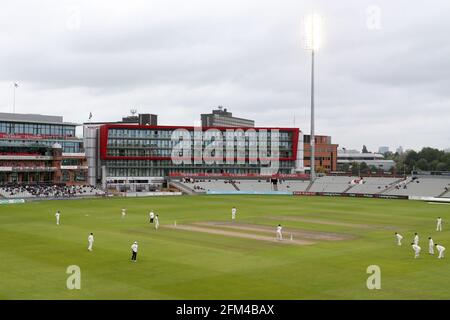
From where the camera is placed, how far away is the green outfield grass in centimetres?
2581

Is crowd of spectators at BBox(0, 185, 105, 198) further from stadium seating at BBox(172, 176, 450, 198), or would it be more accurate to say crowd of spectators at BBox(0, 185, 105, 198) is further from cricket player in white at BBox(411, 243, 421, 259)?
cricket player in white at BBox(411, 243, 421, 259)

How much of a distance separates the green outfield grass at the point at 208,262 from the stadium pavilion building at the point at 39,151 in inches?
1819

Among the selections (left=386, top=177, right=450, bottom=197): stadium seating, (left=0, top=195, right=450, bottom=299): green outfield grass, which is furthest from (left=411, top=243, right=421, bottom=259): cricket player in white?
(left=386, top=177, right=450, bottom=197): stadium seating

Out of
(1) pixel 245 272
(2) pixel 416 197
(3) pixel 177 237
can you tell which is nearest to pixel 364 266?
(1) pixel 245 272

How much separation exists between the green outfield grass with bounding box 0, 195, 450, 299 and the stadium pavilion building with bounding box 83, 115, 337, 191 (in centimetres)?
5879

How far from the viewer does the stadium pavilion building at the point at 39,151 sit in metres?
102

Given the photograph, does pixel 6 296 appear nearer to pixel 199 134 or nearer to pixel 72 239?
pixel 72 239

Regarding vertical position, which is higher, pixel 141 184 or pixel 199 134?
pixel 199 134

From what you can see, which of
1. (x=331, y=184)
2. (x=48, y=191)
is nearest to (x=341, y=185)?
(x=331, y=184)

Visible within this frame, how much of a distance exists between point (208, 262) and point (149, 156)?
3556 inches

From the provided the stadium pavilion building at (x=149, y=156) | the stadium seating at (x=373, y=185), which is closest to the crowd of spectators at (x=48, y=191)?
the stadium pavilion building at (x=149, y=156)
